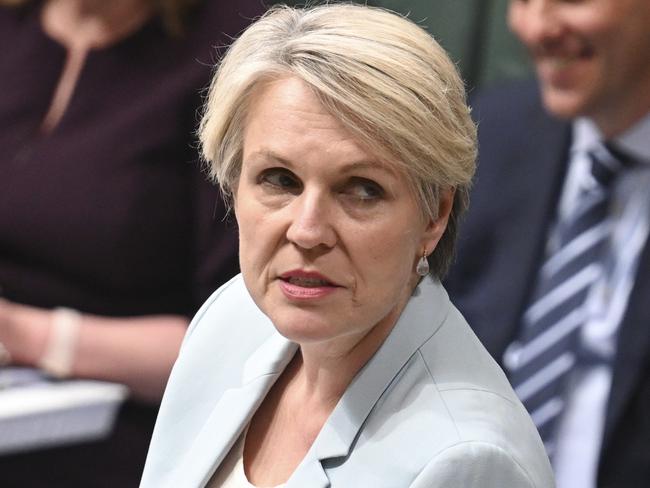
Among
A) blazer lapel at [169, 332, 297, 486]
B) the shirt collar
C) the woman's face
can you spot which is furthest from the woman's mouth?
the shirt collar

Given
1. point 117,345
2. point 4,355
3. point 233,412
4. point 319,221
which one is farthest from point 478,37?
point 319,221

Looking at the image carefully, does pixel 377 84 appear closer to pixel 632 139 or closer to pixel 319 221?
pixel 319 221

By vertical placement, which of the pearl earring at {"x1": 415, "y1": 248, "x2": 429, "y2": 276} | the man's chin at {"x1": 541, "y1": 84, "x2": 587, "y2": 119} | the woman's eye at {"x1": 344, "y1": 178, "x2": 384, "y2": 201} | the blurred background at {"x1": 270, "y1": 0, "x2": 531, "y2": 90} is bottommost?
the blurred background at {"x1": 270, "y1": 0, "x2": 531, "y2": 90}

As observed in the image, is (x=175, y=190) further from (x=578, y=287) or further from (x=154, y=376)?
(x=578, y=287)

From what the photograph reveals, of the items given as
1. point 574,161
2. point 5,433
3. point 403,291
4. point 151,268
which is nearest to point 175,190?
point 151,268

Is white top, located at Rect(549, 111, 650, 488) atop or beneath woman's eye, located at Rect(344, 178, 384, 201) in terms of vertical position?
beneath

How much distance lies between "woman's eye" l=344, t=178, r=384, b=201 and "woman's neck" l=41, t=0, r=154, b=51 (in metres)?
1.22

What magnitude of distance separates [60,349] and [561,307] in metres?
0.85

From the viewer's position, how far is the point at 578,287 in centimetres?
212

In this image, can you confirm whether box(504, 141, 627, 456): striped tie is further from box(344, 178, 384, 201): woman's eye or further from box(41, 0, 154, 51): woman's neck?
box(344, 178, 384, 201): woman's eye

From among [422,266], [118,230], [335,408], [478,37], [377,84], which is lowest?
[118,230]

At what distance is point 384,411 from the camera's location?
126 centimetres

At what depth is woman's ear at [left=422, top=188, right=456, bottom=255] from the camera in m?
1.26

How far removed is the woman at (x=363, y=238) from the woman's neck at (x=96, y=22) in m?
1.03
